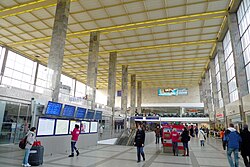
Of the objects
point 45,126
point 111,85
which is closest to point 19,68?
point 111,85

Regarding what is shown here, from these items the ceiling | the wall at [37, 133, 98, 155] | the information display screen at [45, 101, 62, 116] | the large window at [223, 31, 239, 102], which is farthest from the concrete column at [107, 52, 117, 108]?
the information display screen at [45, 101, 62, 116]

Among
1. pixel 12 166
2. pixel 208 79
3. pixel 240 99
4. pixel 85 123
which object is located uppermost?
pixel 208 79

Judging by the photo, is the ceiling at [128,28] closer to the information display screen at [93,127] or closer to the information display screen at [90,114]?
the information display screen at [90,114]

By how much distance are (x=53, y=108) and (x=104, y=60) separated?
69.3ft

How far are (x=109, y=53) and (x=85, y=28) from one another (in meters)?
7.33

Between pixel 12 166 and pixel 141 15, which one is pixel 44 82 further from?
pixel 141 15

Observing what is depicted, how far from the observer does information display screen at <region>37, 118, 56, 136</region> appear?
859 cm

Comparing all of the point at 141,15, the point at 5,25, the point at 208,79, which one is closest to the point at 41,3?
the point at 5,25

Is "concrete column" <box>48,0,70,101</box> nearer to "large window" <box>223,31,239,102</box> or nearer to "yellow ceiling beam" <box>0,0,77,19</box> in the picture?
"yellow ceiling beam" <box>0,0,77,19</box>

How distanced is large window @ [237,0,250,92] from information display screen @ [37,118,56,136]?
16.2m

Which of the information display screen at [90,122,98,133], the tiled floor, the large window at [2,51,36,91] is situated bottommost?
the tiled floor

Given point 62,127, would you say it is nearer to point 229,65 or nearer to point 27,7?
point 27,7

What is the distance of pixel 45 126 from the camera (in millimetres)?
8914

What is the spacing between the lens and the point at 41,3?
16.3m
